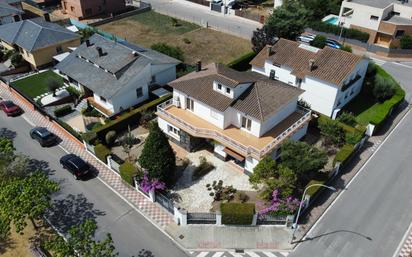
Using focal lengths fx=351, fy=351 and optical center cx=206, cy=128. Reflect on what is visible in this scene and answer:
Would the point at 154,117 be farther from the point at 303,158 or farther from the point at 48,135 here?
the point at 303,158

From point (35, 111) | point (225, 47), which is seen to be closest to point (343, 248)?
point (35, 111)

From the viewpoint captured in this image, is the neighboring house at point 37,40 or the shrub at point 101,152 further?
the neighboring house at point 37,40

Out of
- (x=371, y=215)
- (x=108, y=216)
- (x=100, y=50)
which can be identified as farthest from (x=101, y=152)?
(x=371, y=215)

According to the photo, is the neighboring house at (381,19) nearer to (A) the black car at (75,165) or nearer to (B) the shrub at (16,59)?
(A) the black car at (75,165)

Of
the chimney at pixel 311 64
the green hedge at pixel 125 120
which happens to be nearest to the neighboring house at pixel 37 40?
the green hedge at pixel 125 120

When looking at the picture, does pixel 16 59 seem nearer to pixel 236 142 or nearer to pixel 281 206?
pixel 236 142
